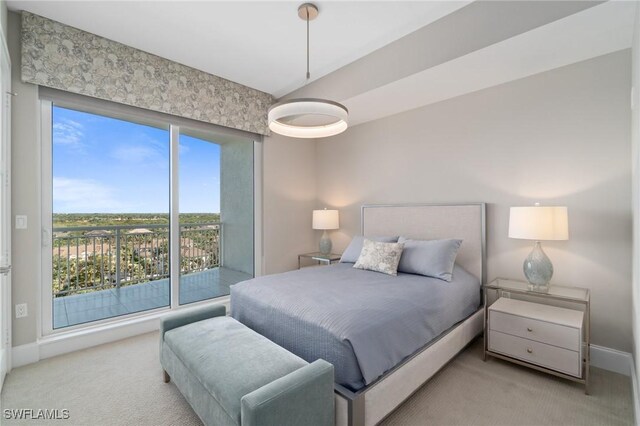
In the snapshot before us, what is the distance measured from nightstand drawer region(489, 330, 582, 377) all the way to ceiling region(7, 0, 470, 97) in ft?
8.89

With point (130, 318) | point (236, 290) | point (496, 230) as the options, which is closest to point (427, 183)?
point (496, 230)

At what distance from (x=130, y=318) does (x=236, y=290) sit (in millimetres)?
1513

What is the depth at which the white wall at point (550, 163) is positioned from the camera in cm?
229

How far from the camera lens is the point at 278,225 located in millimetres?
4301

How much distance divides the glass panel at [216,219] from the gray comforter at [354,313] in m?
1.70

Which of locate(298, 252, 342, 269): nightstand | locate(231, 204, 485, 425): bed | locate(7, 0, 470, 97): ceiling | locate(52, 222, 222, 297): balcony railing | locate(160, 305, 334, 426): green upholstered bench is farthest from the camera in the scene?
locate(298, 252, 342, 269): nightstand

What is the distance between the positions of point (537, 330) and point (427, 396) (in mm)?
1000

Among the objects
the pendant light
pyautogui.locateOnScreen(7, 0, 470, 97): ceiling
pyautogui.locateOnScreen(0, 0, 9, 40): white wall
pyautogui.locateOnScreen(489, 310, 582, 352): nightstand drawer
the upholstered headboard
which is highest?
pyautogui.locateOnScreen(7, 0, 470, 97): ceiling

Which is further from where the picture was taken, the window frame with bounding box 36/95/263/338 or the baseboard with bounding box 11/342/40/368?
the window frame with bounding box 36/95/263/338

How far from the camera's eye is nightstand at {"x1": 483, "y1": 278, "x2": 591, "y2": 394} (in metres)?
2.03

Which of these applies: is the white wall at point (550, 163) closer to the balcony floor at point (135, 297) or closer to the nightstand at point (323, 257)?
the nightstand at point (323, 257)

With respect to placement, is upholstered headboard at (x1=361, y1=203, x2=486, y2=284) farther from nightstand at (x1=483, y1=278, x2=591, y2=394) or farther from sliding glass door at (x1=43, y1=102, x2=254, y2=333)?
sliding glass door at (x1=43, y1=102, x2=254, y2=333)

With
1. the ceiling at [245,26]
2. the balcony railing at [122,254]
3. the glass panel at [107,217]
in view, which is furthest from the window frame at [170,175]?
the ceiling at [245,26]

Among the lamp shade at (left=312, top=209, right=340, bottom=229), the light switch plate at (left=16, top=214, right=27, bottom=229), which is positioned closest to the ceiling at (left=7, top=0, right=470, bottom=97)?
the light switch plate at (left=16, top=214, right=27, bottom=229)
